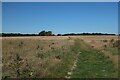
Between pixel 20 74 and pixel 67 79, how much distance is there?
2.32 m

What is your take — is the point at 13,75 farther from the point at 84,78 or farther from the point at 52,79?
the point at 84,78

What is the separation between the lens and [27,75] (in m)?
13.6

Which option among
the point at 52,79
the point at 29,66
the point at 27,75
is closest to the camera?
the point at 52,79

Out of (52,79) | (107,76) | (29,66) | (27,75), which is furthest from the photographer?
(29,66)

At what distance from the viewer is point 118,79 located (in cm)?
1375

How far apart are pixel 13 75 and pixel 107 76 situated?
464 cm

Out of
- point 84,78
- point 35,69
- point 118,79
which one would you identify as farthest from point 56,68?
point 118,79

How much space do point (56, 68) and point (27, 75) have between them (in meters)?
3.03

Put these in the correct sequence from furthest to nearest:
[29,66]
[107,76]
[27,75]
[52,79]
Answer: [29,66] → [107,76] → [27,75] → [52,79]

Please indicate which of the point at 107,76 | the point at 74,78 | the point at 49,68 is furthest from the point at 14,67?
the point at 107,76

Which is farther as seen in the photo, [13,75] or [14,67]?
[14,67]

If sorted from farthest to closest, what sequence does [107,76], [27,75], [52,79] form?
A: [107,76], [27,75], [52,79]

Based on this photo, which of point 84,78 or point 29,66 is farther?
point 29,66

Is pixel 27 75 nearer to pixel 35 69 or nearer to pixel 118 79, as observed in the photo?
pixel 35 69
